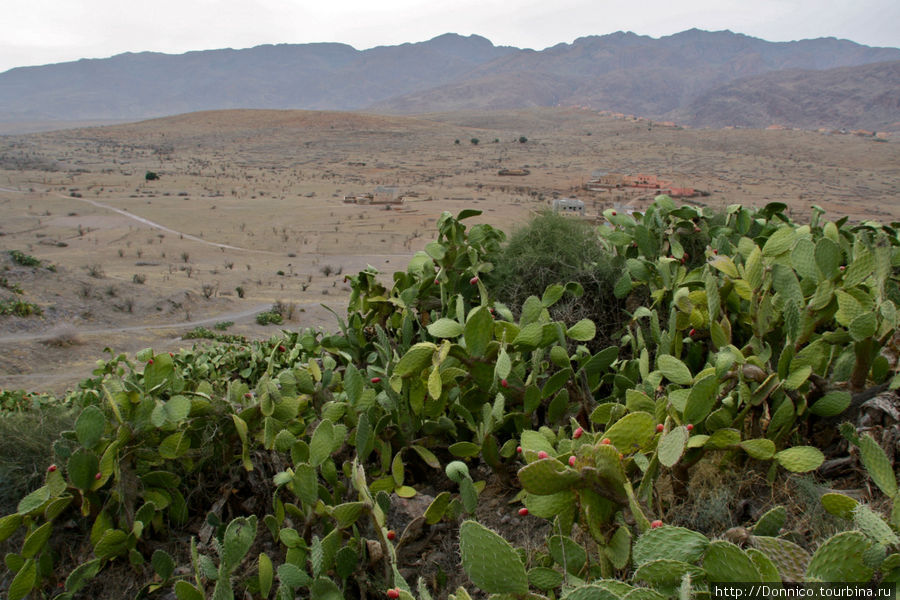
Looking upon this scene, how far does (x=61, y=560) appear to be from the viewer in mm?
2404

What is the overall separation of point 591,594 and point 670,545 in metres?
0.23

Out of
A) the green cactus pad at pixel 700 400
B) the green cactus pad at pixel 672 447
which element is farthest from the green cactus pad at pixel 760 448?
the green cactus pad at pixel 672 447

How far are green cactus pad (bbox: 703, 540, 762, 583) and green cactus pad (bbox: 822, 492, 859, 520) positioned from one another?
1.44ft

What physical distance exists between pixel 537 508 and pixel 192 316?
1123 centimetres

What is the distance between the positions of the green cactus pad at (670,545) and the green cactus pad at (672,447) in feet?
0.94

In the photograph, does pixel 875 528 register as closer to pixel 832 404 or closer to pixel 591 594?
pixel 591 594

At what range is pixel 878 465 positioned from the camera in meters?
1.53

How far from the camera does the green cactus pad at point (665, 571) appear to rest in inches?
47.9

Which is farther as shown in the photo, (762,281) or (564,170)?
(564,170)

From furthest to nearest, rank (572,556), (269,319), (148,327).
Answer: (269,319) < (148,327) < (572,556)

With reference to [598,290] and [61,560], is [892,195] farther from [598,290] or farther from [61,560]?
[61,560]

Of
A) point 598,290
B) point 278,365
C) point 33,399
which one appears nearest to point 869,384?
point 598,290

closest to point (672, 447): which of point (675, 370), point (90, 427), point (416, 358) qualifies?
point (675, 370)

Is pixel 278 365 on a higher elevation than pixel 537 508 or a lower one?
lower
